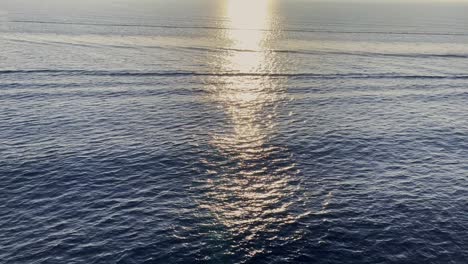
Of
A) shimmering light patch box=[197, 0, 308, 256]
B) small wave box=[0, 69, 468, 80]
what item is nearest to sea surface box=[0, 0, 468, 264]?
shimmering light patch box=[197, 0, 308, 256]

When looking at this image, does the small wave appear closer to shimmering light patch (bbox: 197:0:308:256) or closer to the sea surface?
the sea surface

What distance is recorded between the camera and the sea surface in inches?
2199

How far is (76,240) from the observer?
182ft

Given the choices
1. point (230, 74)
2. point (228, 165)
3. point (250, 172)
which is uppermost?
point (230, 74)

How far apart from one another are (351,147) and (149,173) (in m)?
42.9

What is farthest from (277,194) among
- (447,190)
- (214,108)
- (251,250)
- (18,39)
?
(18,39)

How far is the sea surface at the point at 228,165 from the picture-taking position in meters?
55.8

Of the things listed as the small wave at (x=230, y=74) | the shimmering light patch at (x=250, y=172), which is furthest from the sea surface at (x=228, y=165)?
the small wave at (x=230, y=74)

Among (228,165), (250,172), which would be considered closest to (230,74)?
(228,165)

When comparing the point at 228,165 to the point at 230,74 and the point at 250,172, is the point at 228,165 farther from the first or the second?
the point at 230,74

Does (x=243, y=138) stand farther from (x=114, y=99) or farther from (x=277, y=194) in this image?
(x=114, y=99)

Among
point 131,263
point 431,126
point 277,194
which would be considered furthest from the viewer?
point 431,126

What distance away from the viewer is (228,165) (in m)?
79.2

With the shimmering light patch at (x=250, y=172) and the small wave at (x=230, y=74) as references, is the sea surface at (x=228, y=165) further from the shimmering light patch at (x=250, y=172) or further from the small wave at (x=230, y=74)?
the small wave at (x=230, y=74)
